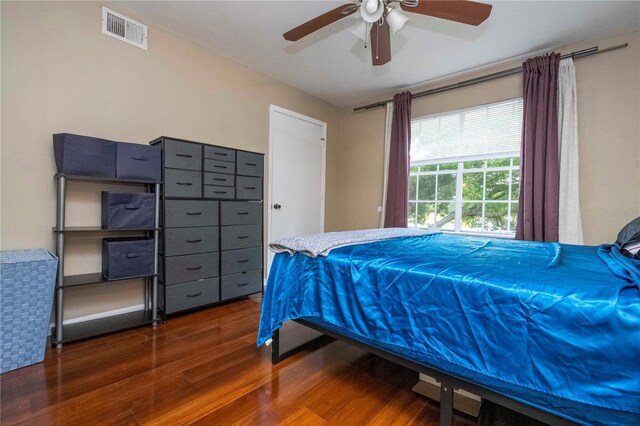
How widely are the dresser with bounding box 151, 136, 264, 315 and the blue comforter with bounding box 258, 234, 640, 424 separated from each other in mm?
1249

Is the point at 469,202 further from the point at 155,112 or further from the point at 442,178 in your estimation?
the point at 155,112

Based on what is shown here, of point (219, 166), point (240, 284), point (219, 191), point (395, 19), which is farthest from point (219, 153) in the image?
point (395, 19)

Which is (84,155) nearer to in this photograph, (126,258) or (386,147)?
(126,258)

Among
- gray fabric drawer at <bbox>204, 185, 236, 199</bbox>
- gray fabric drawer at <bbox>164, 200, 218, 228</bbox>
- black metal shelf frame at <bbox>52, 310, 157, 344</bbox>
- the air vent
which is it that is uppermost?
the air vent

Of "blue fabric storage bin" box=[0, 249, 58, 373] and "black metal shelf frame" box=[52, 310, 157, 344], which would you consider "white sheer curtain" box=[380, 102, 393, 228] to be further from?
"blue fabric storage bin" box=[0, 249, 58, 373]

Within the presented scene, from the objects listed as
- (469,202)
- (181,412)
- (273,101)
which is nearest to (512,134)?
(469,202)

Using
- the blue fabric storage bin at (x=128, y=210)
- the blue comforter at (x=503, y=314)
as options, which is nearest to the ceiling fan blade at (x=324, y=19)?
the blue comforter at (x=503, y=314)

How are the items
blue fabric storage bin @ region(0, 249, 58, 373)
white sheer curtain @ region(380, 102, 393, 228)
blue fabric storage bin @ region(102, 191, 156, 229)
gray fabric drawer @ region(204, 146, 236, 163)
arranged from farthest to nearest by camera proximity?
1. white sheer curtain @ region(380, 102, 393, 228)
2. gray fabric drawer @ region(204, 146, 236, 163)
3. blue fabric storage bin @ region(102, 191, 156, 229)
4. blue fabric storage bin @ region(0, 249, 58, 373)

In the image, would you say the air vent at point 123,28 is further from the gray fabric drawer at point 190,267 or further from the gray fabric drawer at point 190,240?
the gray fabric drawer at point 190,267

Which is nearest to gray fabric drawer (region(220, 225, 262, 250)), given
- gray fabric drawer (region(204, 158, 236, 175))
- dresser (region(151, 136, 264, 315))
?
dresser (region(151, 136, 264, 315))

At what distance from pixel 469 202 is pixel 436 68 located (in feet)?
5.24

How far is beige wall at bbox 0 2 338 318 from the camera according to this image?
1.95 meters

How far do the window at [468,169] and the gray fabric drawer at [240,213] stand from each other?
2.08 meters

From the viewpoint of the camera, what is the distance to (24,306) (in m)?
1.67
